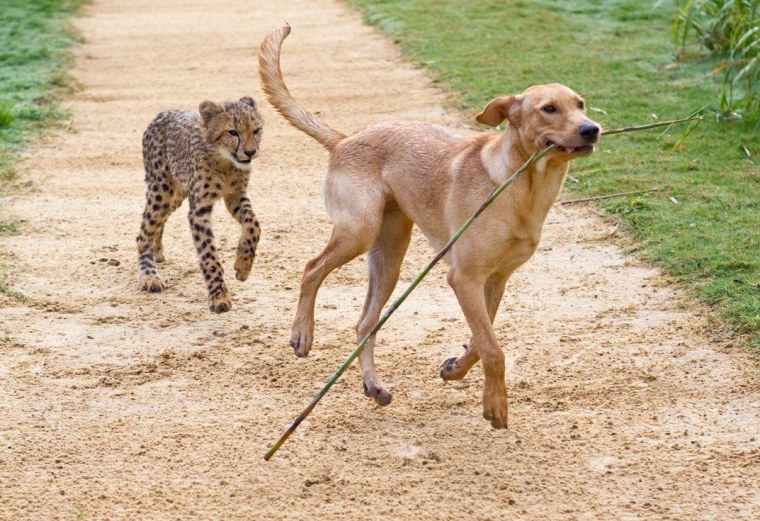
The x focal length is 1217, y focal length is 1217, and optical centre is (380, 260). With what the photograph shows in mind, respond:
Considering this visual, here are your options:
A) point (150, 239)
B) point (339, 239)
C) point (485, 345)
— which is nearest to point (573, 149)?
point (485, 345)

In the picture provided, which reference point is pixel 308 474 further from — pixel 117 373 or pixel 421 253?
pixel 421 253

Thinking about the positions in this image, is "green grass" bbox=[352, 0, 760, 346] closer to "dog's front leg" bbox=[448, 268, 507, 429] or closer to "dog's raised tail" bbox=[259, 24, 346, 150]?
"dog's front leg" bbox=[448, 268, 507, 429]

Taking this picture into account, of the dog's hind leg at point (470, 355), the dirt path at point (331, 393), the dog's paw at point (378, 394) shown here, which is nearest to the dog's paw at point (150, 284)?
the dirt path at point (331, 393)

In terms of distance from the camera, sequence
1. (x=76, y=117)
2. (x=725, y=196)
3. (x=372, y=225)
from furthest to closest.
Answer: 1. (x=76, y=117)
2. (x=725, y=196)
3. (x=372, y=225)

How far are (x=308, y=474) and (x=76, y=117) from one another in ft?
27.0

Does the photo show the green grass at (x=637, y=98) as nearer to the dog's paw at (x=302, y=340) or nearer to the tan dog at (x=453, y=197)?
the tan dog at (x=453, y=197)

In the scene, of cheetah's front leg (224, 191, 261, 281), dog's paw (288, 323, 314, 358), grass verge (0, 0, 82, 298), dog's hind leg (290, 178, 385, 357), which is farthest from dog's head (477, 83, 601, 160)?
grass verge (0, 0, 82, 298)

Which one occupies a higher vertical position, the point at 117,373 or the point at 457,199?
the point at 457,199

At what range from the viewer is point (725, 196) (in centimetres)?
870

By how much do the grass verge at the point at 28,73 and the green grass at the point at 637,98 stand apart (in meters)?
4.23

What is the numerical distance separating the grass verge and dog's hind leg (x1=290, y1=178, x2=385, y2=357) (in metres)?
2.23

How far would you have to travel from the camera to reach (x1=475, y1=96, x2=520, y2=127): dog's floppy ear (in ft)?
18.5

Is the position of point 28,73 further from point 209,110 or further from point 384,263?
point 384,263

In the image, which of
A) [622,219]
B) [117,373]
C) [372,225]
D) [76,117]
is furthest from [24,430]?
[76,117]
